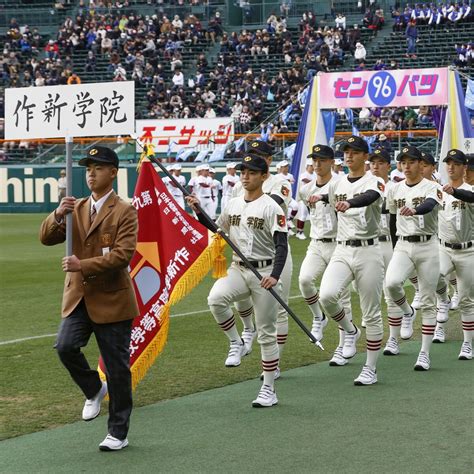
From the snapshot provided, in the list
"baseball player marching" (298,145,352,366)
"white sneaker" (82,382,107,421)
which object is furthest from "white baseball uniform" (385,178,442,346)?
"white sneaker" (82,382,107,421)

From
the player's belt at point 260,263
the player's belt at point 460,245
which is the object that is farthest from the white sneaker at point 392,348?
the player's belt at point 260,263

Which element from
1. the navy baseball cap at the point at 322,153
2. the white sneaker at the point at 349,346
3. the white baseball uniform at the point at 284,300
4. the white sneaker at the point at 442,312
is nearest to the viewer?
the white baseball uniform at the point at 284,300

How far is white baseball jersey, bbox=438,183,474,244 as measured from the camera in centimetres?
1110

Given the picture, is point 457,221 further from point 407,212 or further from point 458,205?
point 407,212

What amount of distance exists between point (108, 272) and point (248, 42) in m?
38.1

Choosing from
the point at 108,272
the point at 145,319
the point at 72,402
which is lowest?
the point at 72,402

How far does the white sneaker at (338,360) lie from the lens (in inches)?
412

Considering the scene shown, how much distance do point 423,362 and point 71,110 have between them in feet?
14.7

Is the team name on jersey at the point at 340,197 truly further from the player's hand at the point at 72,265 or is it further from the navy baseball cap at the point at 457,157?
the player's hand at the point at 72,265

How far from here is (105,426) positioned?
788cm

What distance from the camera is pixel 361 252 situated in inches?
382

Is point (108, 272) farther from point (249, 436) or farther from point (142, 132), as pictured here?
point (142, 132)

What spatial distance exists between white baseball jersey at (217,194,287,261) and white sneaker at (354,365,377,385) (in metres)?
1.46

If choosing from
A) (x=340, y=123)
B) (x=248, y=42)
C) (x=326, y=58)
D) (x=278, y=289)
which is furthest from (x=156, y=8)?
(x=278, y=289)
